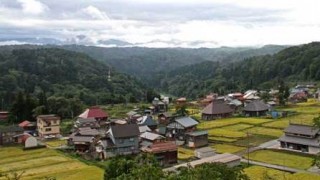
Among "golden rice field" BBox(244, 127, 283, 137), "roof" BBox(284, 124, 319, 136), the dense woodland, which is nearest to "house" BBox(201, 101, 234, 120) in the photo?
"golden rice field" BBox(244, 127, 283, 137)

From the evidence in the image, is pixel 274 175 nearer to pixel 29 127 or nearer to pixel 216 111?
pixel 216 111

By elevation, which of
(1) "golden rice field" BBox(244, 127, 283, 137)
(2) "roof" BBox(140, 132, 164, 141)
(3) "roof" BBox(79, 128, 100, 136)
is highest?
(2) "roof" BBox(140, 132, 164, 141)

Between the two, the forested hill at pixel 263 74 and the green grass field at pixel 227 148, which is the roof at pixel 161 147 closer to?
the green grass field at pixel 227 148

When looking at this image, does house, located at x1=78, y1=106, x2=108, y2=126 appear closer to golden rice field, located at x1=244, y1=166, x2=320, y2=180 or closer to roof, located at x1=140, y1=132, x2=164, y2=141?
roof, located at x1=140, y1=132, x2=164, y2=141

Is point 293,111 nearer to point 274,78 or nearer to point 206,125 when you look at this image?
point 206,125

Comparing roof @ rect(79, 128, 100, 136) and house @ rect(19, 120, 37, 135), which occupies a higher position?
roof @ rect(79, 128, 100, 136)

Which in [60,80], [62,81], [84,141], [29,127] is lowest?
[29,127]

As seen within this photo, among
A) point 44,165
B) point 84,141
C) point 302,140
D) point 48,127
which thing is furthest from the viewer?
point 48,127

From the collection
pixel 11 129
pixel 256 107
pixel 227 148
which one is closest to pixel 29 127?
pixel 11 129
